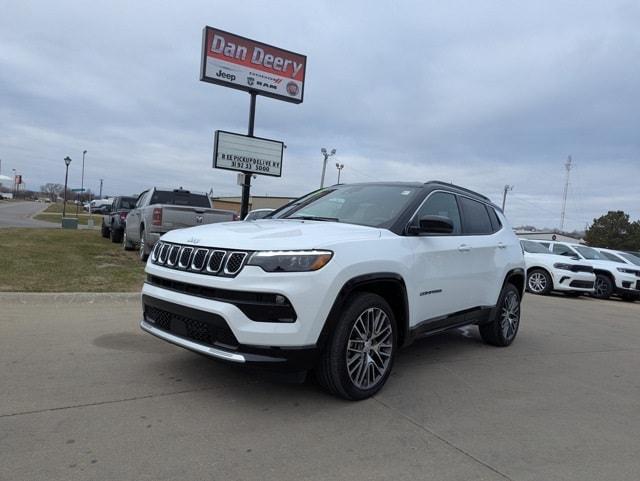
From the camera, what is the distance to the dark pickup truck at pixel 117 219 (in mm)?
16500

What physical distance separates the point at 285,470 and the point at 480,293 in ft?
11.3

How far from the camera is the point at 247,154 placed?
14.8m

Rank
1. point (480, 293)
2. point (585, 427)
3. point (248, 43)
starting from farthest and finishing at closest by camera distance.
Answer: point (248, 43) < point (480, 293) < point (585, 427)

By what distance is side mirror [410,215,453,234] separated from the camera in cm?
444

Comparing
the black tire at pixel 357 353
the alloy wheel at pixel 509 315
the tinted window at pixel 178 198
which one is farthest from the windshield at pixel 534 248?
the black tire at pixel 357 353

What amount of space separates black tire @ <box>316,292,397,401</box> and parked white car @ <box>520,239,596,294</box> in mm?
11443

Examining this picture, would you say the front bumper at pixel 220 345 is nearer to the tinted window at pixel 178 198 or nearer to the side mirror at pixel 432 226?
the side mirror at pixel 432 226

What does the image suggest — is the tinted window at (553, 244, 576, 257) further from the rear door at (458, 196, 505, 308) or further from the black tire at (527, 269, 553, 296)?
the rear door at (458, 196, 505, 308)

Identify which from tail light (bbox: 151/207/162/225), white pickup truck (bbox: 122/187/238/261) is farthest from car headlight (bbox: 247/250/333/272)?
tail light (bbox: 151/207/162/225)

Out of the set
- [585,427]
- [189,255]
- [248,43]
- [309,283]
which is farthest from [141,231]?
[585,427]

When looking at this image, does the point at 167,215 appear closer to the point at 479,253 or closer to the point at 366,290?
the point at 479,253

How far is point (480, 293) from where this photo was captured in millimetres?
5695

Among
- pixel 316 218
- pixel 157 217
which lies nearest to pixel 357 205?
pixel 316 218

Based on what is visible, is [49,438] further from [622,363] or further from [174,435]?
[622,363]
